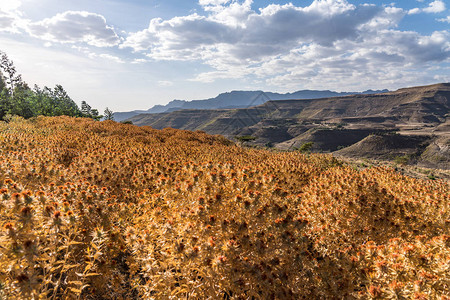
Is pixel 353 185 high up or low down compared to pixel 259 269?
up

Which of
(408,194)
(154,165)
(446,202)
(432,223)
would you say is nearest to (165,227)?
(154,165)

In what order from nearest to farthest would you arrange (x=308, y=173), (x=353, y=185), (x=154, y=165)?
(x=353, y=185) → (x=154, y=165) → (x=308, y=173)

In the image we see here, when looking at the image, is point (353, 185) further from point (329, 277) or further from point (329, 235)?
point (329, 277)

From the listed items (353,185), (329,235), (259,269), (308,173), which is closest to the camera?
(259,269)

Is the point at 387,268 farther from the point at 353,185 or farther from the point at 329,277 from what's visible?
the point at 353,185

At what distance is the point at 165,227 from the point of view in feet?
11.4

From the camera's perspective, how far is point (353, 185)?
614cm

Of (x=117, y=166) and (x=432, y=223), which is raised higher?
(x=117, y=166)

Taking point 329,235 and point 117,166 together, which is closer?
point 329,235

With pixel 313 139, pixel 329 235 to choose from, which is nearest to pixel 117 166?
pixel 329 235

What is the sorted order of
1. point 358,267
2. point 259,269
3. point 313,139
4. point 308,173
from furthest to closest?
point 313,139, point 308,173, point 358,267, point 259,269

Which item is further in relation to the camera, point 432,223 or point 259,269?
point 432,223

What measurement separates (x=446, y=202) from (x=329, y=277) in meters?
3.78

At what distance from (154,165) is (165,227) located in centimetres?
405
